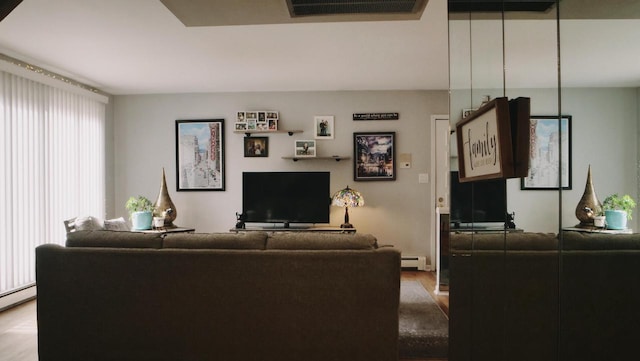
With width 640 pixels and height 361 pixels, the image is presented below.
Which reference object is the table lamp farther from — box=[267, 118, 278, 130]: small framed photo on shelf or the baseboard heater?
box=[267, 118, 278, 130]: small framed photo on shelf

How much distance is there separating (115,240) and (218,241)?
0.61 metres

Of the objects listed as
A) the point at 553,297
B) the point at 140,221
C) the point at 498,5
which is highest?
the point at 498,5

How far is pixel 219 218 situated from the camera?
15.3ft

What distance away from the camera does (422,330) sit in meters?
2.41

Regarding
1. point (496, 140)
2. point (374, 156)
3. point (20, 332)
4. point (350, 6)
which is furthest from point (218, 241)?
point (374, 156)

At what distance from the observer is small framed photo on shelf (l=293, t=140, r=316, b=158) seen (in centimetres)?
451

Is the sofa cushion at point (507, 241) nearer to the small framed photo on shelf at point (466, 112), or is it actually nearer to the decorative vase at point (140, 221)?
the small framed photo on shelf at point (466, 112)

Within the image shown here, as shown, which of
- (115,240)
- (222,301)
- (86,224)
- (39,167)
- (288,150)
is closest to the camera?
(222,301)

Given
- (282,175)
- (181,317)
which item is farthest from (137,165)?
(181,317)

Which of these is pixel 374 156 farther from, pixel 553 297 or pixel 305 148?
pixel 553 297

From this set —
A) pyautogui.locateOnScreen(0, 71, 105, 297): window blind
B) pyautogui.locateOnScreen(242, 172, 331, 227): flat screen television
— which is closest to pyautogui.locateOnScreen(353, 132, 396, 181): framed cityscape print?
pyautogui.locateOnScreen(242, 172, 331, 227): flat screen television

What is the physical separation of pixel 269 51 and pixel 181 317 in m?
2.34

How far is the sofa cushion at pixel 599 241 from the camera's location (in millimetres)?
280

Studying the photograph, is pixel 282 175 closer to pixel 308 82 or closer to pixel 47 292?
pixel 308 82
